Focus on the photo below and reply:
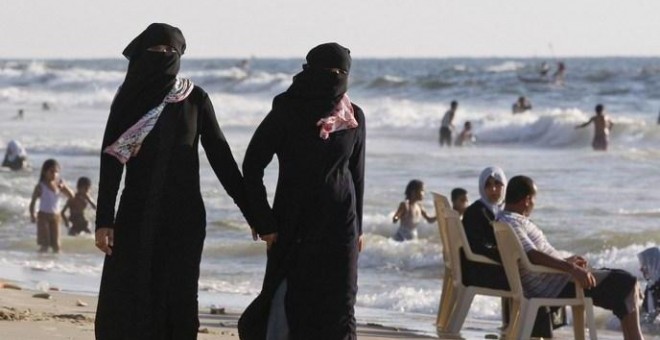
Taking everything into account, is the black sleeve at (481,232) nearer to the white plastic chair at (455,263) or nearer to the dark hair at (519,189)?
the white plastic chair at (455,263)

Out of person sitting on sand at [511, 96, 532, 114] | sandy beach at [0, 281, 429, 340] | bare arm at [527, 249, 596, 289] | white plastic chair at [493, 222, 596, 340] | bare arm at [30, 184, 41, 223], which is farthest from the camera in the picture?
person sitting on sand at [511, 96, 532, 114]

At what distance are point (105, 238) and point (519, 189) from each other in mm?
3407

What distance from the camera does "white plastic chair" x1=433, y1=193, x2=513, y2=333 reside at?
9.92 metres

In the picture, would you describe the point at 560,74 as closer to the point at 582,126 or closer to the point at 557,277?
the point at 582,126

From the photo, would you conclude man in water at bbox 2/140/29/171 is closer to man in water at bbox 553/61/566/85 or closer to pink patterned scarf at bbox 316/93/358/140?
pink patterned scarf at bbox 316/93/358/140

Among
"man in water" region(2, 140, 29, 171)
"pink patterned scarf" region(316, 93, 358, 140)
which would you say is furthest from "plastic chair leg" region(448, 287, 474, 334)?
"man in water" region(2, 140, 29, 171)

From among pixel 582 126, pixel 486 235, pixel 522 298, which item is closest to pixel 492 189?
pixel 486 235

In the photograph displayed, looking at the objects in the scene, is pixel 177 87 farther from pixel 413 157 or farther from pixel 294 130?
pixel 413 157

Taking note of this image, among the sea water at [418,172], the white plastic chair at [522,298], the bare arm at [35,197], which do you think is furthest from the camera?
the bare arm at [35,197]

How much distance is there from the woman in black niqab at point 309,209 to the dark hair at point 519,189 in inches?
105

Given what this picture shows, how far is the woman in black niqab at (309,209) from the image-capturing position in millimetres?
6406

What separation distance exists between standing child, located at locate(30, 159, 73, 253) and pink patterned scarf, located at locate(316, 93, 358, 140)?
1005 centimetres

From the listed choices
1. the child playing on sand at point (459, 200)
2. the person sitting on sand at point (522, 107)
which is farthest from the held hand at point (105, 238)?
the person sitting on sand at point (522, 107)

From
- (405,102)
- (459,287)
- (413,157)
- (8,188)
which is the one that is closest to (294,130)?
(459,287)
